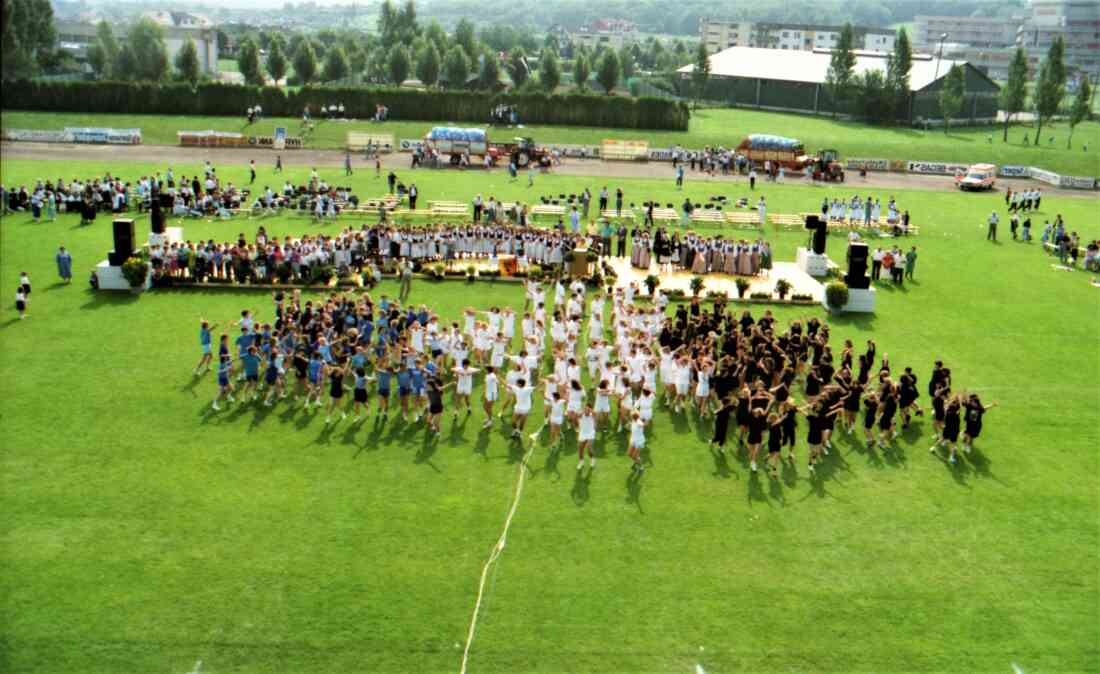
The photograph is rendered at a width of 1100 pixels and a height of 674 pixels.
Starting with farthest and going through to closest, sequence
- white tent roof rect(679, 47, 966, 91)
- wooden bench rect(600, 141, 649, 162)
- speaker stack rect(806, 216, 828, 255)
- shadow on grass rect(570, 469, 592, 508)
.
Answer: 1. white tent roof rect(679, 47, 966, 91)
2. wooden bench rect(600, 141, 649, 162)
3. speaker stack rect(806, 216, 828, 255)
4. shadow on grass rect(570, 469, 592, 508)

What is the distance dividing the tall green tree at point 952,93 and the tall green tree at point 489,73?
40.9 m

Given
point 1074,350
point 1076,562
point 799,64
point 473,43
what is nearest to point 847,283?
point 1074,350

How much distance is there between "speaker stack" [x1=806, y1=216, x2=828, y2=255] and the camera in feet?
106

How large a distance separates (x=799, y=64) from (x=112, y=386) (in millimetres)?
88776

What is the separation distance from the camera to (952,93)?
3120 inches

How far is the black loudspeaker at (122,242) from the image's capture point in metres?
28.0

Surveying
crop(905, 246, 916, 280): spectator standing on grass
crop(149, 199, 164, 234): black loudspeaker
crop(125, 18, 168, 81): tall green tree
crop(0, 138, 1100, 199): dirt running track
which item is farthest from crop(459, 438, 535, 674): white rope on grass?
crop(125, 18, 168, 81): tall green tree

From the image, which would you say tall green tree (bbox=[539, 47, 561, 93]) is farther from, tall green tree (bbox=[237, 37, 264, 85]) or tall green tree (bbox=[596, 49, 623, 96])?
tall green tree (bbox=[237, 37, 264, 85])

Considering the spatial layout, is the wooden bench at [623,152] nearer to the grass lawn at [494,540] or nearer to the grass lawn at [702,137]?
the grass lawn at [702,137]

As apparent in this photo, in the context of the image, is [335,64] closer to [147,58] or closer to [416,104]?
[147,58]

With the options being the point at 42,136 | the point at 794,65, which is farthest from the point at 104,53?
the point at 794,65

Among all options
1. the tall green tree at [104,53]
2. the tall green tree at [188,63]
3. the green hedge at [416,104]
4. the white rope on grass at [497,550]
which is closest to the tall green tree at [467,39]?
the tall green tree at [188,63]

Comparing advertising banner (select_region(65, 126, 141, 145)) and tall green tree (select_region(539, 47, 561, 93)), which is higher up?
tall green tree (select_region(539, 47, 561, 93))

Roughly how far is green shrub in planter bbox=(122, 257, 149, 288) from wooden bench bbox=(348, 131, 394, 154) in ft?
105
